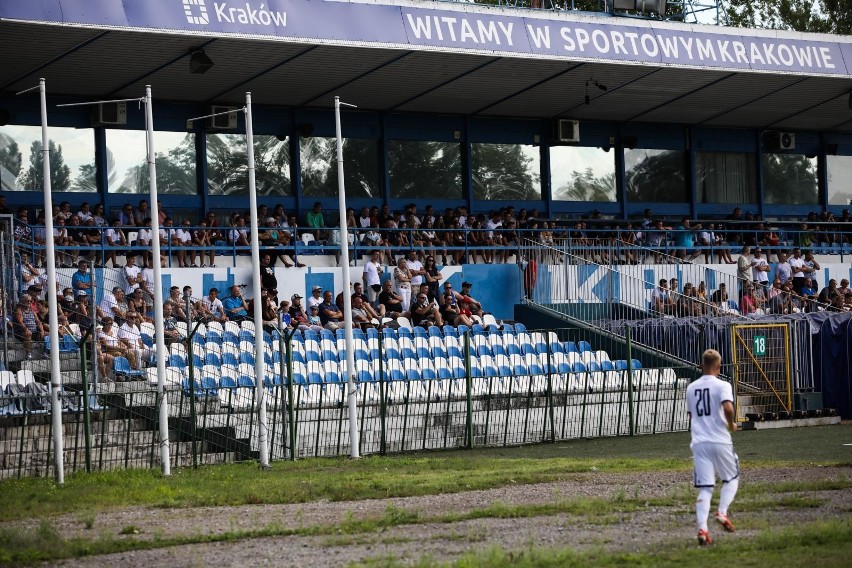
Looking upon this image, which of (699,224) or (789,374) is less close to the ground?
(699,224)

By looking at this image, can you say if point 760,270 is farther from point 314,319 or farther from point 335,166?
point 314,319

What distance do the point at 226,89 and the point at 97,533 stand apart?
18331mm

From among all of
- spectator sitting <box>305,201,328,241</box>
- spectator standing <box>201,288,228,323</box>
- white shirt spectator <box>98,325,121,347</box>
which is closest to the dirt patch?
white shirt spectator <box>98,325,121,347</box>

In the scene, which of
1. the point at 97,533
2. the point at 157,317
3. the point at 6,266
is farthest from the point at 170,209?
the point at 97,533

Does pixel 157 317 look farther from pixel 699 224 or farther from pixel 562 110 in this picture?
pixel 699 224

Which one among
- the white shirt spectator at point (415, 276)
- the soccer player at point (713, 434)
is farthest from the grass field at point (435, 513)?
the white shirt spectator at point (415, 276)

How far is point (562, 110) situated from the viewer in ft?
115

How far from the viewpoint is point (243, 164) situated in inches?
1249

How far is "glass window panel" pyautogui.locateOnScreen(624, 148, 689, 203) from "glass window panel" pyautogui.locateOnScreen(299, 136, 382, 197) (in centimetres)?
830

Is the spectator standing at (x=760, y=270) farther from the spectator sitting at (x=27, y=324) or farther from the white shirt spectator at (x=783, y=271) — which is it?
the spectator sitting at (x=27, y=324)

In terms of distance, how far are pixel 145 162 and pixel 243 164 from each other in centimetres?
245

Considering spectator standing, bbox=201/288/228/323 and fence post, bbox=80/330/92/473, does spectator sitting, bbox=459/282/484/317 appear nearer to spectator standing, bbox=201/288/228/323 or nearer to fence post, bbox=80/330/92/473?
spectator standing, bbox=201/288/228/323

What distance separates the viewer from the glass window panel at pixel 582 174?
36.8 meters

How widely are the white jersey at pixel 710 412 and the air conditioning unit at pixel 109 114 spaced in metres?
20.2
